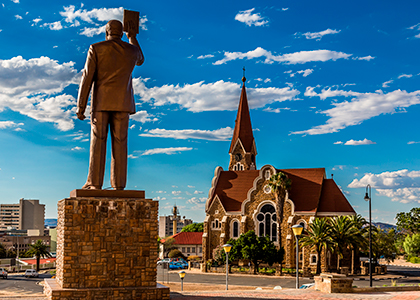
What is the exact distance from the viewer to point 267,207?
47938 millimetres

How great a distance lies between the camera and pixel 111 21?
42.9 feet

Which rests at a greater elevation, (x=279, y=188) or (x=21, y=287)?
(x=279, y=188)

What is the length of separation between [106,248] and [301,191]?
37.6m

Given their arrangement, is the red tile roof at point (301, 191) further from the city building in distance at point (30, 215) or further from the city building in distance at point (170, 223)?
the city building in distance at point (30, 215)

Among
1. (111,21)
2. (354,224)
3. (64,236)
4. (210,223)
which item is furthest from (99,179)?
(210,223)

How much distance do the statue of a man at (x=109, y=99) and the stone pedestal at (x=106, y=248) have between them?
0.79m

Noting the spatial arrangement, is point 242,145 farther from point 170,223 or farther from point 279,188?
point 170,223

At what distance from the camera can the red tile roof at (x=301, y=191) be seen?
1799 inches

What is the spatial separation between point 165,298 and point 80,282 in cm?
216

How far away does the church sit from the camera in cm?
4534

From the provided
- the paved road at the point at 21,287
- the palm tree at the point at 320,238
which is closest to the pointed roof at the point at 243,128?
the palm tree at the point at 320,238

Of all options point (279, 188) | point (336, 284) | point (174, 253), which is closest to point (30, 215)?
point (174, 253)

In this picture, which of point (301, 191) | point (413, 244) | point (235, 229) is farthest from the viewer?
point (413, 244)

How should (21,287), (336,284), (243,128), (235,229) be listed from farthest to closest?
(243,128), (235,229), (21,287), (336,284)
